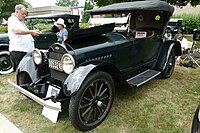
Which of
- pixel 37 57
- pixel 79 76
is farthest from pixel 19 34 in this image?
pixel 79 76

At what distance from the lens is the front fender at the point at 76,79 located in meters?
2.65

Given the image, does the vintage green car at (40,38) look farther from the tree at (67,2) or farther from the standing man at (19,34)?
the tree at (67,2)

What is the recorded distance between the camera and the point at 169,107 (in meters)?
3.62

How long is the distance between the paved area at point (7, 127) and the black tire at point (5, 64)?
8.95 ft

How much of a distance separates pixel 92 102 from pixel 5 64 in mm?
3814

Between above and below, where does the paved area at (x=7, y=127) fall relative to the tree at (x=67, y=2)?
below

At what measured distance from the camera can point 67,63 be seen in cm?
299

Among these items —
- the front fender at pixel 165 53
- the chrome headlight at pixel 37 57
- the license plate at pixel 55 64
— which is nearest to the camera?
the license plate at pixel 55 64

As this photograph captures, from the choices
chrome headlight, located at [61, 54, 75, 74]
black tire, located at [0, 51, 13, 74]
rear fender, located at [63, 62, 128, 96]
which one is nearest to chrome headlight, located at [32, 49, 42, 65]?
chrome headlight, located at [61, 54, 75, 74]

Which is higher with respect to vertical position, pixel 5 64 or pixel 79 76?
pixel 79 76

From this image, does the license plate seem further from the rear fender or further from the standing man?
the standing man

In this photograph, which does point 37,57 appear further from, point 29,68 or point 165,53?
point 165,53

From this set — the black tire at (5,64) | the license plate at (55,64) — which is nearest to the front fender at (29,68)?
the license plate at (55,64)

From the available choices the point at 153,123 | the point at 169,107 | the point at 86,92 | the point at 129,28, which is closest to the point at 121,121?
the point at 153,123
